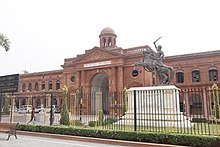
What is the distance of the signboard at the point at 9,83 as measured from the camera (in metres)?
15.6

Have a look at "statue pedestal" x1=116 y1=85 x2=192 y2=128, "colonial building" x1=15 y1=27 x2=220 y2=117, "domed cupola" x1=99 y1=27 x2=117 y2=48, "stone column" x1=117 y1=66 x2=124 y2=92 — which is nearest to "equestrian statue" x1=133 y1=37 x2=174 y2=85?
"statue pedestal" x1=116 y1=85 x2=192 y2=128

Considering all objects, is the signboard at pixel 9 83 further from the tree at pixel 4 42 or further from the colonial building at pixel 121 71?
the colonial building at pixel 121 71

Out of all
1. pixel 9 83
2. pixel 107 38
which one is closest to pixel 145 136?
pixel 9 83

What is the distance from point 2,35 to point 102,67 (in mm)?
14749

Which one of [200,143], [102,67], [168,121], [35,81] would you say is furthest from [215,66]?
[35,81]

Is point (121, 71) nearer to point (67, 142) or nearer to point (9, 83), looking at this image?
point (9, 83)

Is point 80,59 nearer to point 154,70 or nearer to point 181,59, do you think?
point 181,59

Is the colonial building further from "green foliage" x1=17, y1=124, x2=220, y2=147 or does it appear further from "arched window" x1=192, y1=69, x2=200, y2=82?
"green foliage" x1=17, y1=124, x2=220, y2=147

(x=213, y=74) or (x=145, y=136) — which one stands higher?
(x=213, y=74)

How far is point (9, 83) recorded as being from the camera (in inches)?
625

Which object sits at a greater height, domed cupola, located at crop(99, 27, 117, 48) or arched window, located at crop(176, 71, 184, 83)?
domed cupola, located at crop(99, 27, 117, 48)

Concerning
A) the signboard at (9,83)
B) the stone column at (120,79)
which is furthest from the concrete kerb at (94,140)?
the stone column at (120,79)

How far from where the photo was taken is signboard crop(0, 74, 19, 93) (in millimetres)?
15617

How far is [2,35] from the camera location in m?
21.0
